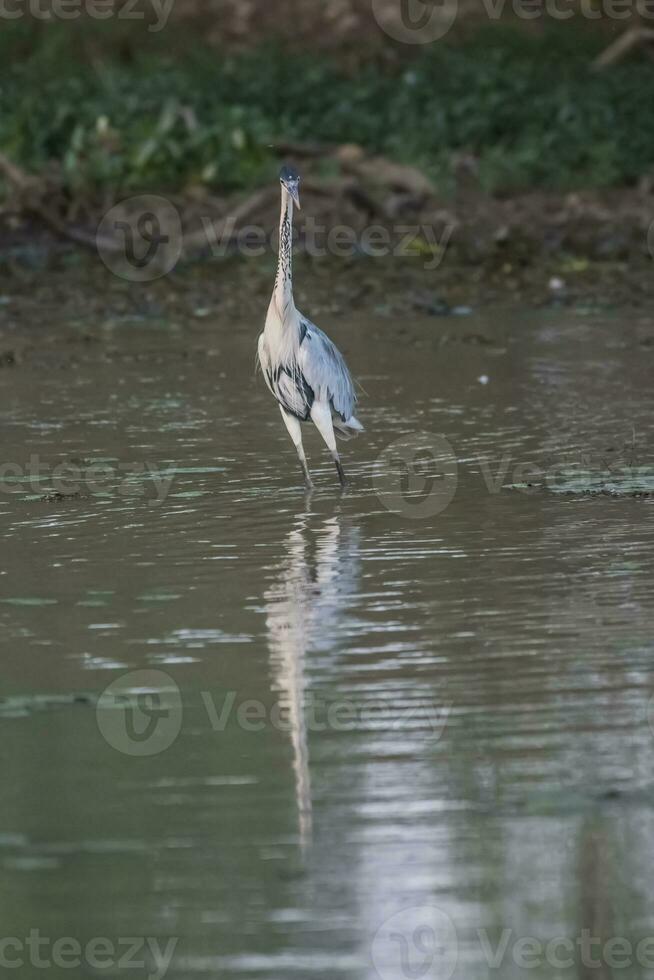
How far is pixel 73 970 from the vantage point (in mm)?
4633

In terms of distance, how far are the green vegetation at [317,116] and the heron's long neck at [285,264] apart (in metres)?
10.8

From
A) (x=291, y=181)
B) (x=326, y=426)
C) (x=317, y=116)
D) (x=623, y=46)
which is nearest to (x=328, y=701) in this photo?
(x=326, y=426)

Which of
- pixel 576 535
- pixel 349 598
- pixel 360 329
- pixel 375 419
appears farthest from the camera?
pixel 360 329

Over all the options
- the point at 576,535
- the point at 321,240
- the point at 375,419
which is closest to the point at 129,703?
the point at 576,535

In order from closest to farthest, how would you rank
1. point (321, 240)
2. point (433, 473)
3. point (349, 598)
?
point (349, 598) → point (433, 473) → point (321, 240)

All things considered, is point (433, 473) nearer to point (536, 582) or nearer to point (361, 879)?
point (536, 582)

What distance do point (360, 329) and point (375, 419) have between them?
4.08 m

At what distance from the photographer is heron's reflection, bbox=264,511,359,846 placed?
6.00 meters

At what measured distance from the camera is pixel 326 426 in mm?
10398

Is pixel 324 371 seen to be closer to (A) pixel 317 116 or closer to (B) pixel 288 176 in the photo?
(B) pixel 288 176

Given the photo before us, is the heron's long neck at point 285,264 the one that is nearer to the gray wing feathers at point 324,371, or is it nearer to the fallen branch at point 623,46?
the gray wing feathers at point 324,371

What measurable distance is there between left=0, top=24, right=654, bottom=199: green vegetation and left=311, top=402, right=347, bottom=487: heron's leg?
11.0 m

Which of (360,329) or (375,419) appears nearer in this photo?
(375,419)

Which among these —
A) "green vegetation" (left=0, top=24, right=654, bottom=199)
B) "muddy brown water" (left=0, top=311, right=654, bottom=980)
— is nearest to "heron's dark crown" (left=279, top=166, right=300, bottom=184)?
"muddy brown water" (left=0, top=311, right=654, bottom=980)
